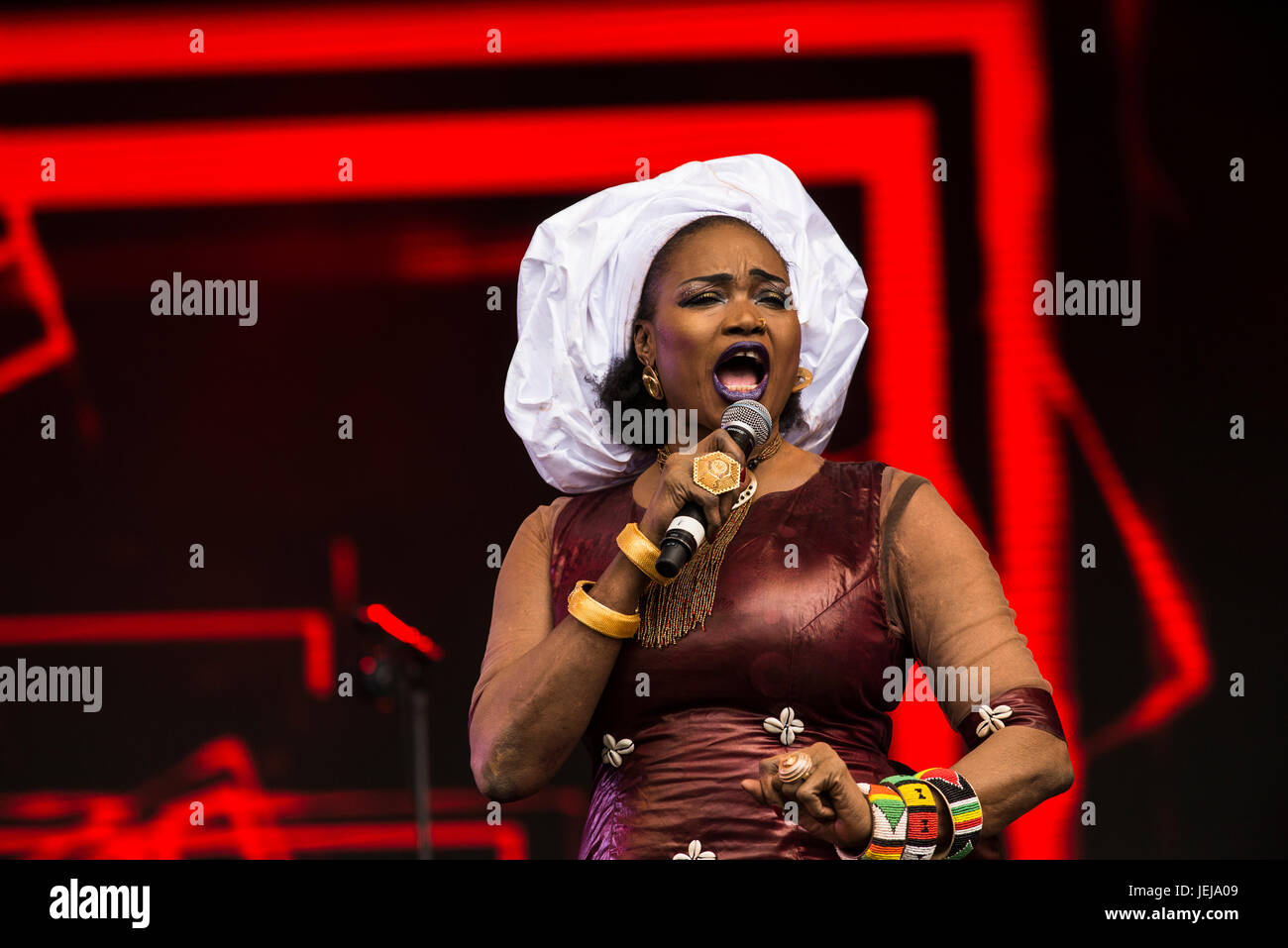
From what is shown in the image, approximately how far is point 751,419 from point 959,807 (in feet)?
1.92

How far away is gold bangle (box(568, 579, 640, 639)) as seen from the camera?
2.06 meters

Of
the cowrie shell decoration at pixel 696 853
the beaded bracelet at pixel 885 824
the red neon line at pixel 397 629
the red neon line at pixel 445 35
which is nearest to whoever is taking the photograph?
the beaded bracelet at pixel 885 824

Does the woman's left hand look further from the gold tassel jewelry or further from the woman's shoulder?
the woman's shoulder

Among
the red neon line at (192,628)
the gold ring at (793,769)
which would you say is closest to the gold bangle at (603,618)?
the gold ring at (793,769)

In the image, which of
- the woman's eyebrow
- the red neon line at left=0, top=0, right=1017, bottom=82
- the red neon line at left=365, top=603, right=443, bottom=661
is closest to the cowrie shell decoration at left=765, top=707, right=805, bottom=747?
the woman's eyebrow

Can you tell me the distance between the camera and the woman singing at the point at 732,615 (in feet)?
6.66

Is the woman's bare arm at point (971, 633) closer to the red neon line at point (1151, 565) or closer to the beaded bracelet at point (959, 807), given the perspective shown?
the beaded bracelet at point (959, 807)

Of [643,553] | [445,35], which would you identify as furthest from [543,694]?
[445,35]

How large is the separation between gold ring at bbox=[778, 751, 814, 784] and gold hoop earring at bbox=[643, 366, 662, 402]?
0.88m

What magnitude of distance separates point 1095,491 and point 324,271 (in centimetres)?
203

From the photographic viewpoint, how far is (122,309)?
4242 mm

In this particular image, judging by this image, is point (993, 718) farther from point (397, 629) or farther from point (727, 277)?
point (397, 629)

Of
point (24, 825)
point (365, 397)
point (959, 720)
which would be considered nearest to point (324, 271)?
point (365, 397)

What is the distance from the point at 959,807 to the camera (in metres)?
1.87
